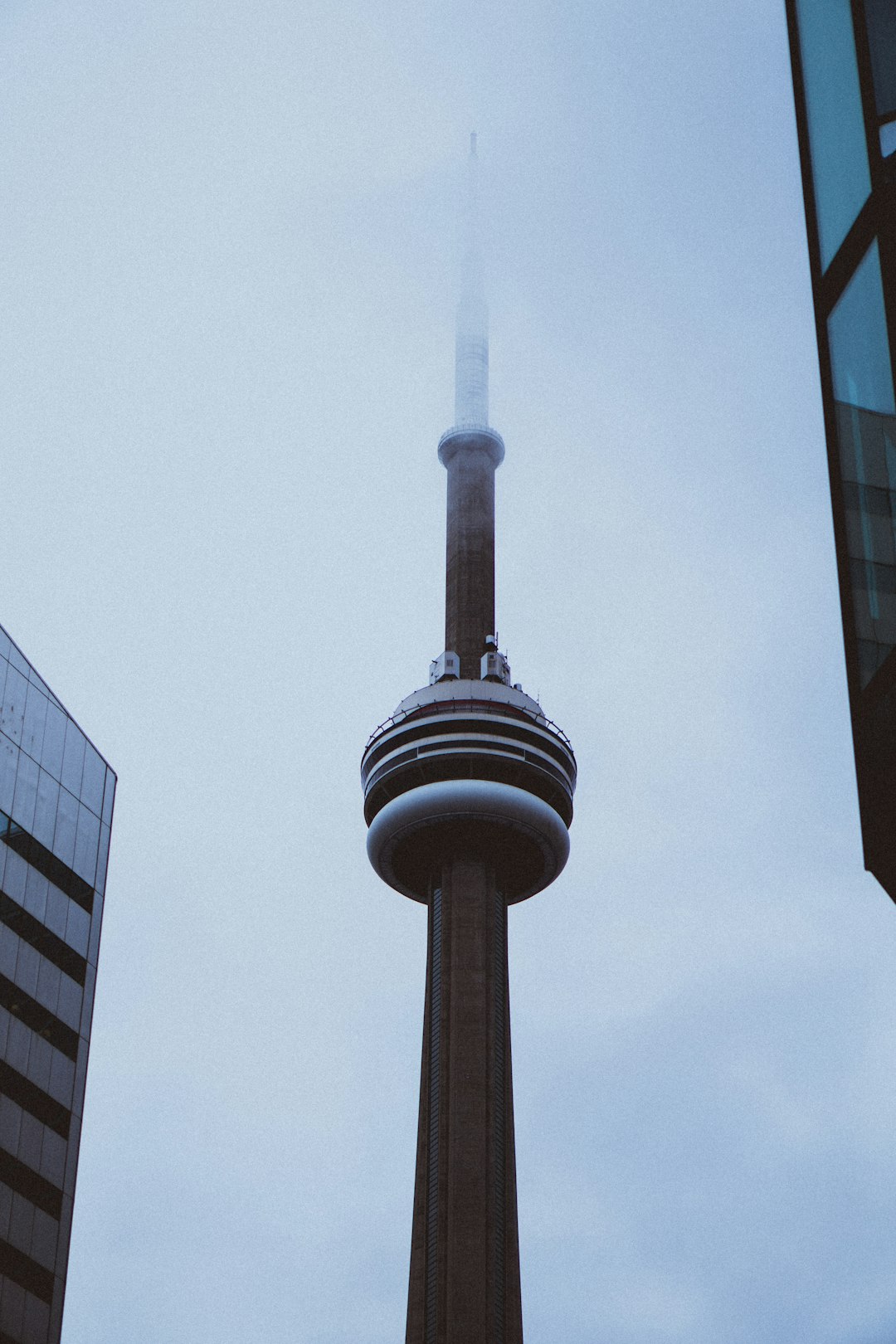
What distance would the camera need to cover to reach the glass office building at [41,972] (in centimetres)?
5744

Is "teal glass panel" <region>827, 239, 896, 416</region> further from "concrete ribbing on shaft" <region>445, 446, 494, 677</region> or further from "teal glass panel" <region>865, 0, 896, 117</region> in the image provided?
"concrete ribbing on shaft" <region>445, 446, 494, 677</region>

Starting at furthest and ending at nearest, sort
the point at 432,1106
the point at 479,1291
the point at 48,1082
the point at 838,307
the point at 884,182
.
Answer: the point at 432,1106
the point at 479,1291
the point at 48,1082
the point at 838,307
the point at 884,182

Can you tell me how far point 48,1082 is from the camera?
6088 centimetres

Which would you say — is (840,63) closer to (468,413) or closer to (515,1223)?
(515,1223)

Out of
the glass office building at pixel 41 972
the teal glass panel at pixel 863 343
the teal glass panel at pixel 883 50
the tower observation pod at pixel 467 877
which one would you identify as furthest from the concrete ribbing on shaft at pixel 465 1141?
the teal glass panel at pixel 883 50

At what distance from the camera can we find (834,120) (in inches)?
771

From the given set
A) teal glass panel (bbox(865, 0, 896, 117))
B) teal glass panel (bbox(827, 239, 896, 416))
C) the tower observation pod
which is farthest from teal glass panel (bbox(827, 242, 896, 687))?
the tower observation pod

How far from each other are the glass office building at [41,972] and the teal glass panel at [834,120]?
47.1 m

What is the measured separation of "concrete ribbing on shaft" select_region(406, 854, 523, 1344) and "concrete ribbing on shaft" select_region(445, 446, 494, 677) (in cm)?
1788

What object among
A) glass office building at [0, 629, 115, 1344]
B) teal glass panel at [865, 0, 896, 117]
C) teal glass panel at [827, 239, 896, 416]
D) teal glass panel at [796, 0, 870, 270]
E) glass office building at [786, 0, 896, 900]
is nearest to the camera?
glass office building at [786, 0, 896, 900]

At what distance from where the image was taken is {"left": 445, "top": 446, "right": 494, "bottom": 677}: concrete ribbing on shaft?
112 meters

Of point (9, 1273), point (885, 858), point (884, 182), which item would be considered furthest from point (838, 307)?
point (9, 1273)

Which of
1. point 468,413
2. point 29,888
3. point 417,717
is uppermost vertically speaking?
point 468,413

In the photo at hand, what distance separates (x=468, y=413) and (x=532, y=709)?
90.5 feet
